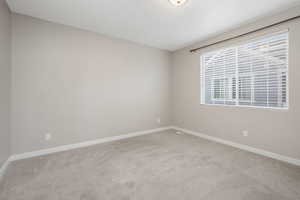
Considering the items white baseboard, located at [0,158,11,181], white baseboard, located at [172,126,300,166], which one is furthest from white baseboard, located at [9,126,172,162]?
white baseboard, located at [172,126,300,166]

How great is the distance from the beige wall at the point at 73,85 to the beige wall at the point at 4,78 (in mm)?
164

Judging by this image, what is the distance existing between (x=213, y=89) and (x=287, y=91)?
4.53 ft

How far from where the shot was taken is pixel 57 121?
263 cm

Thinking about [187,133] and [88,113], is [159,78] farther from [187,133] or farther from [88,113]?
[88,113]

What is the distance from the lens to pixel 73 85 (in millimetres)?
2789

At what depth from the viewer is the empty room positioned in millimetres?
1740

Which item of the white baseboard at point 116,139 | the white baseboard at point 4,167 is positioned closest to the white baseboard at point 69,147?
the white baseboard at point 116,139

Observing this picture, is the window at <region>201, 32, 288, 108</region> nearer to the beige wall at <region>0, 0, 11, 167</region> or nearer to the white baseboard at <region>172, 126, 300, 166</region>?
the white baseboard at <region>172, 126, 300, 166</region>

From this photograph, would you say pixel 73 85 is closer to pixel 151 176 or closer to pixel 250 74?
pixel 151 176

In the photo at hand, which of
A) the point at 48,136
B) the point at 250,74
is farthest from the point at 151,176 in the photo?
the point at 250,74

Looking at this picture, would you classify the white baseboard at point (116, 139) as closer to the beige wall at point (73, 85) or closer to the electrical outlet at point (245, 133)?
the beige wall at point (73, 85)

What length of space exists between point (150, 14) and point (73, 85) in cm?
207

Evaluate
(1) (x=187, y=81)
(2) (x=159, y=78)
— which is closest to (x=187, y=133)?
(1) (x=187, y=81)

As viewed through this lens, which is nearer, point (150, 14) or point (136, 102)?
point (150, 14)
